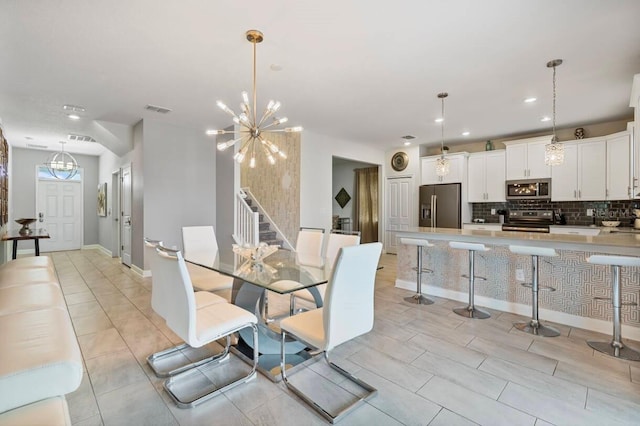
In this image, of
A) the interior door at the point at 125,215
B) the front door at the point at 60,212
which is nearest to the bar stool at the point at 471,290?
the interior door at the point at 125,215

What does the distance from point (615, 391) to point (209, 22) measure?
398cm

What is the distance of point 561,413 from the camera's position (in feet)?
6.05

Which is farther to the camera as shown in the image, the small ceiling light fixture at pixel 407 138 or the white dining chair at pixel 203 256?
the small ceiling light fixture at pixel 407 138

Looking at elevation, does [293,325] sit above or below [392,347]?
above

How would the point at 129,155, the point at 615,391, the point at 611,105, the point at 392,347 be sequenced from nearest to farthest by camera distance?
1. the point at 615,391
2. the point at 392,347
3. the point at 611,105
4. the point at 129,155

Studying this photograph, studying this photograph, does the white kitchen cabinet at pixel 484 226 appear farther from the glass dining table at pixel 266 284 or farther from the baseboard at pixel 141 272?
the baseboard at pixel 141 272

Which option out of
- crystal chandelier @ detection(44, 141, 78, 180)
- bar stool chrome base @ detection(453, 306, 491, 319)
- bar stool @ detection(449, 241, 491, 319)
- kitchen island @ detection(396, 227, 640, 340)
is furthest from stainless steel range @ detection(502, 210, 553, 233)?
crystal chandelier @ detection(44, 141, 78, 180)

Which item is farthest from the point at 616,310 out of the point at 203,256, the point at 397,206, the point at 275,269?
the point at 397,206

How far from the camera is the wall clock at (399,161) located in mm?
7602

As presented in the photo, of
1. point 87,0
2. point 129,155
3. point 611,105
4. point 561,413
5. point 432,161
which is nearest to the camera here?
point 561,413

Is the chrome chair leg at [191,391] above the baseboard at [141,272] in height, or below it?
below

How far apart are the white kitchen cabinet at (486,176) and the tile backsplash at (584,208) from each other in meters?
0.41

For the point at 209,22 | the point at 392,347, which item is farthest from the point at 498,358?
the point at 209,22

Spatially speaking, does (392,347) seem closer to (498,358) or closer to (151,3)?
(498,358)
